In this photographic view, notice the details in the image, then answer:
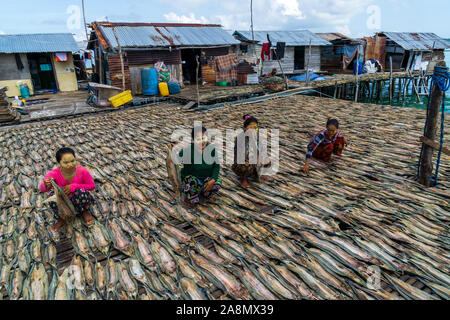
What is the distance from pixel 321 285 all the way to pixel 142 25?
17.5 metres

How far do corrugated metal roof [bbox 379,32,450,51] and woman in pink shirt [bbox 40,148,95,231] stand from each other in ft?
88.7

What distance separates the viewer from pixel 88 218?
332 cm

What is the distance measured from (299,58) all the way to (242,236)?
24028 millimetres

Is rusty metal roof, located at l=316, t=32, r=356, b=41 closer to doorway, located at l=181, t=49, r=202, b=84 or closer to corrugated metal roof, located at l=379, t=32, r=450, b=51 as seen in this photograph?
corrugated metal roof, located at l=379, t=32, r=450, b=51

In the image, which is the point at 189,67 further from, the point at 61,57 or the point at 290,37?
the point at 290,37

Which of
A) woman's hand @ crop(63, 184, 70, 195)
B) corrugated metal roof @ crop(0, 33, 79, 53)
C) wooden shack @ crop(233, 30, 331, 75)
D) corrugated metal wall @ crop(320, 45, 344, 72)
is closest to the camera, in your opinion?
woman's hand @ crop(63, 184, 70, 195)

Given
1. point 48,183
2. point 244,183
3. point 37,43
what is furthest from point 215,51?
point 48,183

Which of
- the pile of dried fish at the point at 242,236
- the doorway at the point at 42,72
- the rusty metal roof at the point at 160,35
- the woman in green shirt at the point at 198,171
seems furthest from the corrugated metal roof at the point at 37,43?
the woman in green shirt at the point at 198,171

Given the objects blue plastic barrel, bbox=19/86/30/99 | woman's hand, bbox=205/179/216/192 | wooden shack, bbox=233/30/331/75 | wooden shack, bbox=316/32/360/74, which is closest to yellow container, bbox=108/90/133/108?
blue plastic barrel, bbox=19/86/30/99

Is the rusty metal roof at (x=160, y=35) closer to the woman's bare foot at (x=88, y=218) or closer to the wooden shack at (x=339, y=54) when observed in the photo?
the wooden shack at (x=339, y=54)

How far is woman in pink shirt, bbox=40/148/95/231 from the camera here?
3049mm

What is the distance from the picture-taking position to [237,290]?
7.53 ft

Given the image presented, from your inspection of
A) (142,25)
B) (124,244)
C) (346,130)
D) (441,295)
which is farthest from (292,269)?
(142,25)

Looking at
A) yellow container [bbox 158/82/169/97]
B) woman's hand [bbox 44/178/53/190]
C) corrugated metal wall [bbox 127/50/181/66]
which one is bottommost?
woman's hand [bbox 44/178/53/190]
